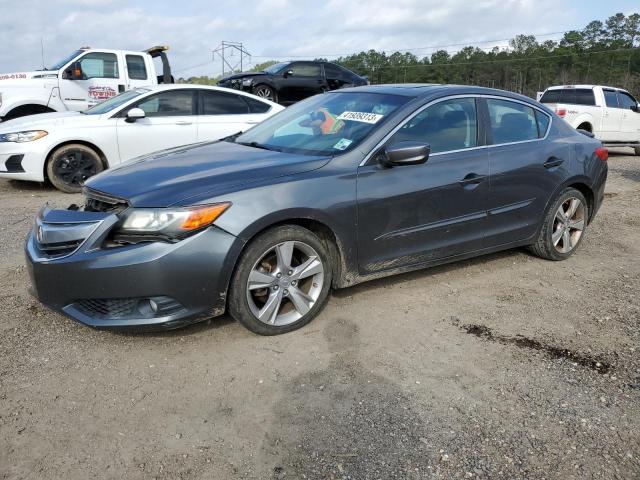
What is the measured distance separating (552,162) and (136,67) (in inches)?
374

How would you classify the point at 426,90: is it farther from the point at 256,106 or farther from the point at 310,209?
the point at 256,106

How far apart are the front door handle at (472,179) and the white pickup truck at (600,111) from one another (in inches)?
400

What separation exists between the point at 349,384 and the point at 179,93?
258 inches

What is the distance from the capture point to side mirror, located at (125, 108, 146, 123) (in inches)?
309

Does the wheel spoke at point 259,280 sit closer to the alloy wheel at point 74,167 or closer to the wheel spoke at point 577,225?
the wheel spoke at point 577,225

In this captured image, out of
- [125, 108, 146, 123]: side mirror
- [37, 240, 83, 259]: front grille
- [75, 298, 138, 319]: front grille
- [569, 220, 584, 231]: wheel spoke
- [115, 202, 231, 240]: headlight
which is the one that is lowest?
[75, 298, 138, 319]: front grille

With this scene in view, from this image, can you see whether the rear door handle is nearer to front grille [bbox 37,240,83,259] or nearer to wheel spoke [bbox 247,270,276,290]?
wheel spoke [bbox 247,270,276,290]

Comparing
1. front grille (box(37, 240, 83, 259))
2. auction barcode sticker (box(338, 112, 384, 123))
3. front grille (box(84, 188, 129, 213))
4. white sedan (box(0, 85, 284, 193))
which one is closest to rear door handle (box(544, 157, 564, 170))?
auction barcode sticker (box(338, 112, 384, 123))

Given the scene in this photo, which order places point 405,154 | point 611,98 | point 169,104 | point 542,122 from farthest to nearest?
point 611,98 → point 169,104 → point 542,122 → point 405,154

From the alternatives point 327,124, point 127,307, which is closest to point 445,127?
point 327,124

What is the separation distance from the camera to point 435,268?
508 centimetres

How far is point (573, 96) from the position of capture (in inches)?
546

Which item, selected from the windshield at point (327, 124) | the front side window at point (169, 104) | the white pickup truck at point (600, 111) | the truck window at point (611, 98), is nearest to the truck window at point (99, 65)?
the front side window at point (169, 104)

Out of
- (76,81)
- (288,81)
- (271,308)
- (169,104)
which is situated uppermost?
(288,81)
